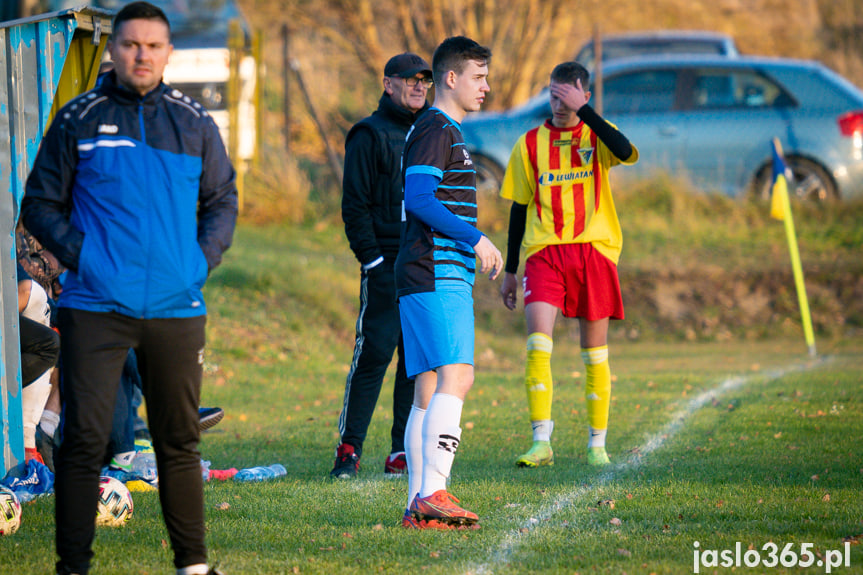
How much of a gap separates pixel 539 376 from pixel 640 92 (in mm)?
10733

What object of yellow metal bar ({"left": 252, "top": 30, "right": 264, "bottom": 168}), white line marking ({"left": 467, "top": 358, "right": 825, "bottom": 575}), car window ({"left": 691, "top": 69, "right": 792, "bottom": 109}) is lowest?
white line marking ({"left": 467, "top": 358, "right": 825, "bottom": 575})

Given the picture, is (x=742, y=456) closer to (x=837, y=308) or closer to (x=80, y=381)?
(x=80, y=381)

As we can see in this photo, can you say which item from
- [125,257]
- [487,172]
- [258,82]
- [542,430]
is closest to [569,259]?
[542,430]

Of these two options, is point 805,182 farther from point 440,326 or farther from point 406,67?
point 440,326

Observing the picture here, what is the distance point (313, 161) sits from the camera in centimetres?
2145

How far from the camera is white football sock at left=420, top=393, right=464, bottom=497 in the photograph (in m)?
4.62

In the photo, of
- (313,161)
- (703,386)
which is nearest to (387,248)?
(703,386)

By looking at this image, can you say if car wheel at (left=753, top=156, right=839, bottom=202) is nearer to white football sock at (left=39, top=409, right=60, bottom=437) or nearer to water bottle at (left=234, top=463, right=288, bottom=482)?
water bottle at (left=234, top=463, right=288, bottom=482)

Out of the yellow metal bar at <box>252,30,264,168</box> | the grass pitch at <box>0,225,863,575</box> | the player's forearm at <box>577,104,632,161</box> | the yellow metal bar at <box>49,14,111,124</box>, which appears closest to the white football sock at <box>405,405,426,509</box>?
the grass pitch at <box>0,225,863,575</box>

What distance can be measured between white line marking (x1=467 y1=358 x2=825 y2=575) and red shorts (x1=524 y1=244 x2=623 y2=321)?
3.26ft

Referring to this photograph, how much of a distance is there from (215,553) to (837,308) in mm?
12677

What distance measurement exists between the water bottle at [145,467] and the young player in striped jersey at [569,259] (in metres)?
2.20

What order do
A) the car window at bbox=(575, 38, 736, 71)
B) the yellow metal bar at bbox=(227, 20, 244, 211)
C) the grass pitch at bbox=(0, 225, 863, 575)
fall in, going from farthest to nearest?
the car window at bbox=(575, 38, 736, 71), the yellow metal bar at bbox=(227, 20, 244, 211), the grass pitch at bbox=(0, 225, 863, 575)

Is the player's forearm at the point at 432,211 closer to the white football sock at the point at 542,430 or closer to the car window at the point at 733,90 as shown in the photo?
the white football sock at the point at 542,430
